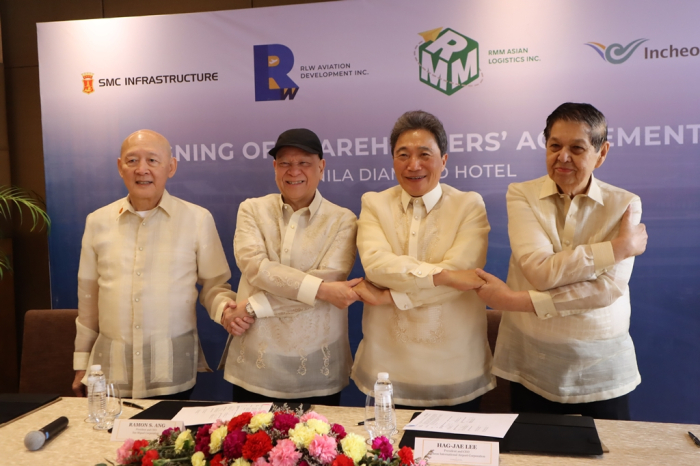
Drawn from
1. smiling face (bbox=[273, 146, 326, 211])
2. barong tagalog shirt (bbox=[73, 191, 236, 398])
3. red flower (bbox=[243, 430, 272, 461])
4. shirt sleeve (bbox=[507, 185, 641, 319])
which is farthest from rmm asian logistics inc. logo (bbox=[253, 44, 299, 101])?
red flower (bbox=[243, 430, 272, 461])

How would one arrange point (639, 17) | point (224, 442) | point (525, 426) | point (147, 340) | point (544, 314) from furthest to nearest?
point (639, 17)
point (147, 340)
point (544, 314)
point (525, 426)
point (224, 442)

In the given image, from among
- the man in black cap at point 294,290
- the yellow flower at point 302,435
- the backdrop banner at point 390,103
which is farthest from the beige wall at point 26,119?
the yellow flower at point 302,435

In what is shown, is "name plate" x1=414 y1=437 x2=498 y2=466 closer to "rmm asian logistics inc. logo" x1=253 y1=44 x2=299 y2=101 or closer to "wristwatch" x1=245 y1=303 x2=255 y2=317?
"wristwatch" x1=245 y1=303 x2=255 y2=317

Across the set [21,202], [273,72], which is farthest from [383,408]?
[21,202]

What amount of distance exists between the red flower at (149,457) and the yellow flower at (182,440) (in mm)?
57

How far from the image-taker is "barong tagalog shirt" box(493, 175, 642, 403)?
7.66ft

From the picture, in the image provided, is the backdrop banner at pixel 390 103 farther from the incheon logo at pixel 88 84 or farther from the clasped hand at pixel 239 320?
the clasped hand at pixel 239 320

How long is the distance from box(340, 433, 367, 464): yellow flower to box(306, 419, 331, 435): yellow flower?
5 centimetres

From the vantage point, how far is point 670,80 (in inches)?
138

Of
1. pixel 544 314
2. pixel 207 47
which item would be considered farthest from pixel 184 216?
pixel 544 314

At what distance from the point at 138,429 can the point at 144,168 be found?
1390mm

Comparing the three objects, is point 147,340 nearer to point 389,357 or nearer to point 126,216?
point 126,216

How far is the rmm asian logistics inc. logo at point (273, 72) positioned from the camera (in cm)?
385

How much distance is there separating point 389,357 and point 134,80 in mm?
2726
